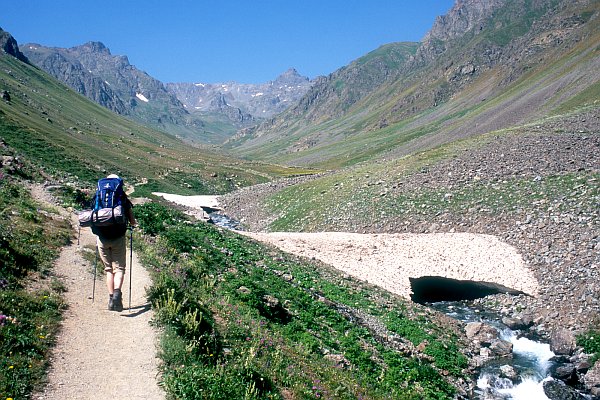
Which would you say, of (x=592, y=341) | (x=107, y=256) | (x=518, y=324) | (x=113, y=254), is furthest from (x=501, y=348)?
(x=107, y=256)

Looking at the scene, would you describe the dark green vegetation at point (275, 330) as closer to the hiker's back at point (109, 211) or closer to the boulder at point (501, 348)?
the boulder at point (501, 348)

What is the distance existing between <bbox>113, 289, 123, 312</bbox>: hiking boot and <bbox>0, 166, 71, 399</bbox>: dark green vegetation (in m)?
1.27

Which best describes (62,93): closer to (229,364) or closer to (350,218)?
(350,218)

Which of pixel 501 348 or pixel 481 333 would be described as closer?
pixel 501 348

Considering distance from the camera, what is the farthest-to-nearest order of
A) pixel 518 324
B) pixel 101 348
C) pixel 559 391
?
pixel 518 324 < pixel 559 391 < pixel 101 348

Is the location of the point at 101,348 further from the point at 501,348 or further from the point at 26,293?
the point at 501,348

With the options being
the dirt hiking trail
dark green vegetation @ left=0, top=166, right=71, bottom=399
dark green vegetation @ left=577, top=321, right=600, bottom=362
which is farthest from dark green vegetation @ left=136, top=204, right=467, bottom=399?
dark green vegetation @ left=577, top=321, right=600, bottom=362

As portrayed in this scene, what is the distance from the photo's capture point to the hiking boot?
39.9ft

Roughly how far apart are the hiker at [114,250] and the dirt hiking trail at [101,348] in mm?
458

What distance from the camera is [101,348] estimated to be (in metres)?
10.2

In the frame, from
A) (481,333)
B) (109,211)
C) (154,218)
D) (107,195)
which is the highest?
(107,195)

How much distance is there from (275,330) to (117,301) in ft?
16.9

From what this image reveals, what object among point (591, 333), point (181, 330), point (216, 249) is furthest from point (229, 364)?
point (591, 333)

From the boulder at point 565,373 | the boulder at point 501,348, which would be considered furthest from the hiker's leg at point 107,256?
the boulder at point 565,373
